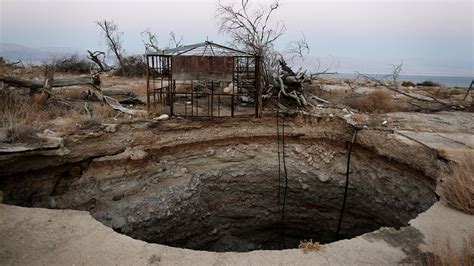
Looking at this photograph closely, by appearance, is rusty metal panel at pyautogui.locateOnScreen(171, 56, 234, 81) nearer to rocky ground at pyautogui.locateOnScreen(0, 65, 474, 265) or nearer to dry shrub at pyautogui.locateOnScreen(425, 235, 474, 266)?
rocky ground at pyautogui.locateOnScreen(0, 65, 474, 265)

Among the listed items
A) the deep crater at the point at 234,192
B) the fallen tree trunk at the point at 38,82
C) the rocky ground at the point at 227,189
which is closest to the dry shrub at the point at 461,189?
the rocky ground at the point at 227,189

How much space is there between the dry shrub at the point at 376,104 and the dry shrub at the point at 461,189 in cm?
558

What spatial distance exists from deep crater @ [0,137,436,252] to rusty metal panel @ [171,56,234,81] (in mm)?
1785

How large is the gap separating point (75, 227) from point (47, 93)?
19.9 feet

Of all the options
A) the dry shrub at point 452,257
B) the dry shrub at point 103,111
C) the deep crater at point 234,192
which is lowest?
the deep crater at point 234,192

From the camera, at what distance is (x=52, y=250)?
358cm

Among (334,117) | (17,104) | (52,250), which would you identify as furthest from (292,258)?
(17,104)

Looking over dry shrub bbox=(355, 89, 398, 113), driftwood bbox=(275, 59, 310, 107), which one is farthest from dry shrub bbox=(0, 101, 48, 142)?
dry shrub bbox=(355, 89, 398, 113)

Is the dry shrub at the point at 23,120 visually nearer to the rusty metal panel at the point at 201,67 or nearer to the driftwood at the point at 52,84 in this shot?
the driftwood at the point at 52,84

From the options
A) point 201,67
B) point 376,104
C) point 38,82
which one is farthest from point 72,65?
point 376,104

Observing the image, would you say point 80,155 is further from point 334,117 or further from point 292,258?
point 334,117

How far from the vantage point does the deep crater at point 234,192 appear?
6450 millimetres

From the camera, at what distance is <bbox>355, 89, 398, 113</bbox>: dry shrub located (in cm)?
1063

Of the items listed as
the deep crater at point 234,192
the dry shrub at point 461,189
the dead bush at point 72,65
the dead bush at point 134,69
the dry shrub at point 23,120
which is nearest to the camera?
the dry shrub at point 461,189
